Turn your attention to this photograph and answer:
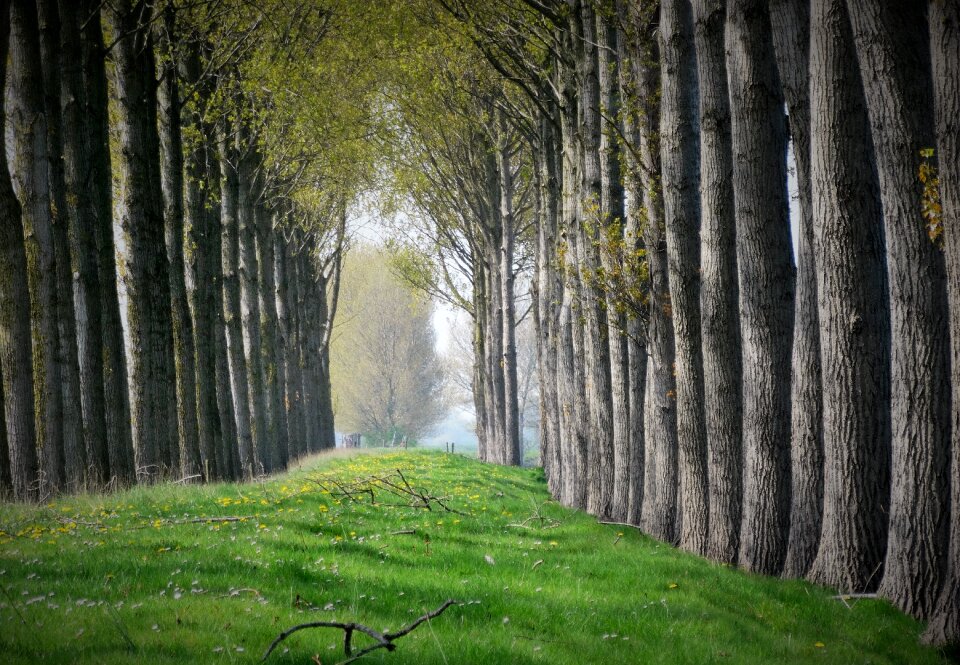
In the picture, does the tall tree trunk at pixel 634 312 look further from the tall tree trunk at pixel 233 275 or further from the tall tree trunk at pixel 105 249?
the tall tree trunk at pixel 233 275

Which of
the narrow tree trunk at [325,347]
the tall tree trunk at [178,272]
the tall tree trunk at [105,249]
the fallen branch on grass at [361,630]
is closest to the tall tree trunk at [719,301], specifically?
the fallen branch on grass at [361,630]

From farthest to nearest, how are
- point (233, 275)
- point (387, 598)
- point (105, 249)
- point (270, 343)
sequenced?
point (270, 343) → point (233, 275) → point (105, 249) → point (387, 598)

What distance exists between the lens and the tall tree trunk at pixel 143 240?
15.1 metres

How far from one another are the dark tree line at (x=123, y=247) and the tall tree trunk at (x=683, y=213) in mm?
8967

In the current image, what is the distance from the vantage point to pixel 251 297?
23250mm

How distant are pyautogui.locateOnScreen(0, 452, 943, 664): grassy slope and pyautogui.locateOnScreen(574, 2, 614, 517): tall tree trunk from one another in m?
4.43

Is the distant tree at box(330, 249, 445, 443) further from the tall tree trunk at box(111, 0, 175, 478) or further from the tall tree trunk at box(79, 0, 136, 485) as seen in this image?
the tall tree trunk at box(79, 0, 136, 485)

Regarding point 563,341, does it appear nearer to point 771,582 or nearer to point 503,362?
point 771,582

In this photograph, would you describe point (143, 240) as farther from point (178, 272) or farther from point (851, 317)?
point (851, 317)

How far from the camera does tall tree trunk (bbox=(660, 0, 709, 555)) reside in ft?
32.9

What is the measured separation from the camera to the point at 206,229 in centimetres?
2044

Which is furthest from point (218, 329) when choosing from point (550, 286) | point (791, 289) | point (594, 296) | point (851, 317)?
point (851, 317)

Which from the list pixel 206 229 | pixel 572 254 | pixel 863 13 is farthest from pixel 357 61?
pixel 863 13

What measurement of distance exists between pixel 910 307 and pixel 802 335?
1575 mm
